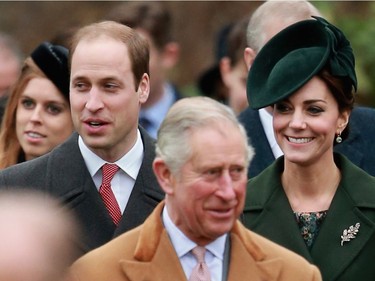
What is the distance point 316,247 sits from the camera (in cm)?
558

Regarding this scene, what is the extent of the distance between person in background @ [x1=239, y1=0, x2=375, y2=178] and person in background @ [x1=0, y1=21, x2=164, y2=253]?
86cm

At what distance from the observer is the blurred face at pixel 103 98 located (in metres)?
5.53

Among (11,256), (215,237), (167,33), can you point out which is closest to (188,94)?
(167,33)

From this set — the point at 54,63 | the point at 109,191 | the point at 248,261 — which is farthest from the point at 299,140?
the point at 54,63

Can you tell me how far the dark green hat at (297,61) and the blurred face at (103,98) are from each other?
560 millimetres

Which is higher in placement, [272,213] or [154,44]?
[154,44]

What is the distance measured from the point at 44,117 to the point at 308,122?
1.78 meters

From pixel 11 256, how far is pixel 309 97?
293 centimetres

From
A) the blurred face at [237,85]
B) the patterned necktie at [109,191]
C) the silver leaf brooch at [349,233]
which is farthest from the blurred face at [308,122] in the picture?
the blurred face at [237,85]

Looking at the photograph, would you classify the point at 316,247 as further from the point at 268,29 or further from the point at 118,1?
the point at 118,1

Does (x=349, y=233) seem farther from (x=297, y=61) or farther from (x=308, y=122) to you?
(x=297, y=61)

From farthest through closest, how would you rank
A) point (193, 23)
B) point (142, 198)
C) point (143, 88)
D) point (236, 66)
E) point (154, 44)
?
point (193, 23) → point (154, 44) → point (236, 66) → point (143, 88) → point (142, 198)

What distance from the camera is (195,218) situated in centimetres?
450

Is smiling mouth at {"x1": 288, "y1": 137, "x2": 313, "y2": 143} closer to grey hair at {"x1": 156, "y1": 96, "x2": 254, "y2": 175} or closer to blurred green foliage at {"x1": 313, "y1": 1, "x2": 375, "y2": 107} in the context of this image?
grey hair at {"x1": 156, "y1": 96, "x2": 254, "y2": 175}
